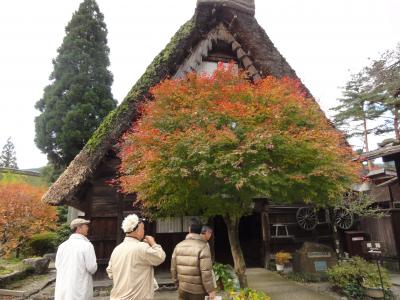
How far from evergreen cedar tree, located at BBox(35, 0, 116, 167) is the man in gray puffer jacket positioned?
1455cm

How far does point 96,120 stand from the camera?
1745 cm

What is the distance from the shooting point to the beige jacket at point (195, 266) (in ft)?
12.0

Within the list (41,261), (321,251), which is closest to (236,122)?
(321,251)

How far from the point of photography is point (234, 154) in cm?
492

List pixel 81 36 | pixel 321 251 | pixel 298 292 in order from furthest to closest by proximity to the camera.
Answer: pixel 81 36
pixel 321 251
pixel 298 292

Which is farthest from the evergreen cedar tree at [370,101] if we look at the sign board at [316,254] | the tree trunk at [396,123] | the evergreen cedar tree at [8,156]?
the evergreen cedar tree at [8,156]

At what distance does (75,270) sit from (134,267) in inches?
34.7

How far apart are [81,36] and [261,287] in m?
18.2

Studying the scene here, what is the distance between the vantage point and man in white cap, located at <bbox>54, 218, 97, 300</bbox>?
3381 mm

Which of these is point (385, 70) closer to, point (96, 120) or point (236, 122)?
point (236, 122)

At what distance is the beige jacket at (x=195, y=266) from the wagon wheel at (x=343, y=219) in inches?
330

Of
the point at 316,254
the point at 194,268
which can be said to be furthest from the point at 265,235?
the point at 194,268

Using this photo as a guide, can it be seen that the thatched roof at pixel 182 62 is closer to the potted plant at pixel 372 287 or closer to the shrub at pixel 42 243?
the potted plant at pixel 372 287

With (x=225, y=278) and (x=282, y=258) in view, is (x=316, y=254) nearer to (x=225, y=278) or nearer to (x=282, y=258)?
(x=282, y=258)
